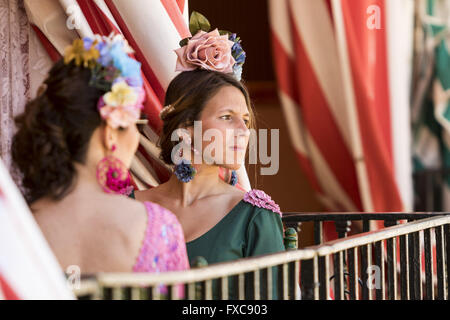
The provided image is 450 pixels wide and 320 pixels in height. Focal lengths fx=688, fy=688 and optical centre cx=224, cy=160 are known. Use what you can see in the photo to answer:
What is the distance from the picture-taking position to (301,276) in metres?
1.49

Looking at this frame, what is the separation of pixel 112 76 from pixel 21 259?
48 centimetres

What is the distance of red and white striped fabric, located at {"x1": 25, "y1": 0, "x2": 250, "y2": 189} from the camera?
2.26 m

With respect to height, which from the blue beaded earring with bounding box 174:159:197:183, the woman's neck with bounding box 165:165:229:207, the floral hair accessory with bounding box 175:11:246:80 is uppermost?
the floral hair accessory with bounding box 175:11:246:80

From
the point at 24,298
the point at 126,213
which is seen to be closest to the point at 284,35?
the point at 126,213

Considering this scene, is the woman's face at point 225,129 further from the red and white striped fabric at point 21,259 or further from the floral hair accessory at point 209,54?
the red and white striped fabric at point 21,259

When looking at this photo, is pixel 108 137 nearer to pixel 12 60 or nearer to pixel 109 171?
pixel 109 171

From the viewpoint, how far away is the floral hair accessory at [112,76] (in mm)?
1331

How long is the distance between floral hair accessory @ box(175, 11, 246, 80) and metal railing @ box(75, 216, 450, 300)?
0.72 metres

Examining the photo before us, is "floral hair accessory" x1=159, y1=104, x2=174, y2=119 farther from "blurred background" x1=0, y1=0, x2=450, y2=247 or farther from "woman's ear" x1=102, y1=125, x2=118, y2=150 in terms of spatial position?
"blurred background" x1=0, y1=0, x2=450, y2=247

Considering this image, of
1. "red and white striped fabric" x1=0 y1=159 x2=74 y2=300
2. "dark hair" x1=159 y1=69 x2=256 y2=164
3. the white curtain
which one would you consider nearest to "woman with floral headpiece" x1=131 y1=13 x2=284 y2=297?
"dark hair" x1=159 y1=69 x2=256 y2=164

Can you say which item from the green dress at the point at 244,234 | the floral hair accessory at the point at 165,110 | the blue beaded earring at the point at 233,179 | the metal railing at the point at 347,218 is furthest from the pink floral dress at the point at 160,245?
the metal railing at the point at 347,218

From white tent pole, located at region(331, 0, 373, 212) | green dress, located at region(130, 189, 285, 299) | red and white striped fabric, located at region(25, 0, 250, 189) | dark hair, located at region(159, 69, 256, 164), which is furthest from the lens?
white tent pole, located at region(331, 0, 373, 212)

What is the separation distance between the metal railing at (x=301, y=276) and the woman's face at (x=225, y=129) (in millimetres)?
400
